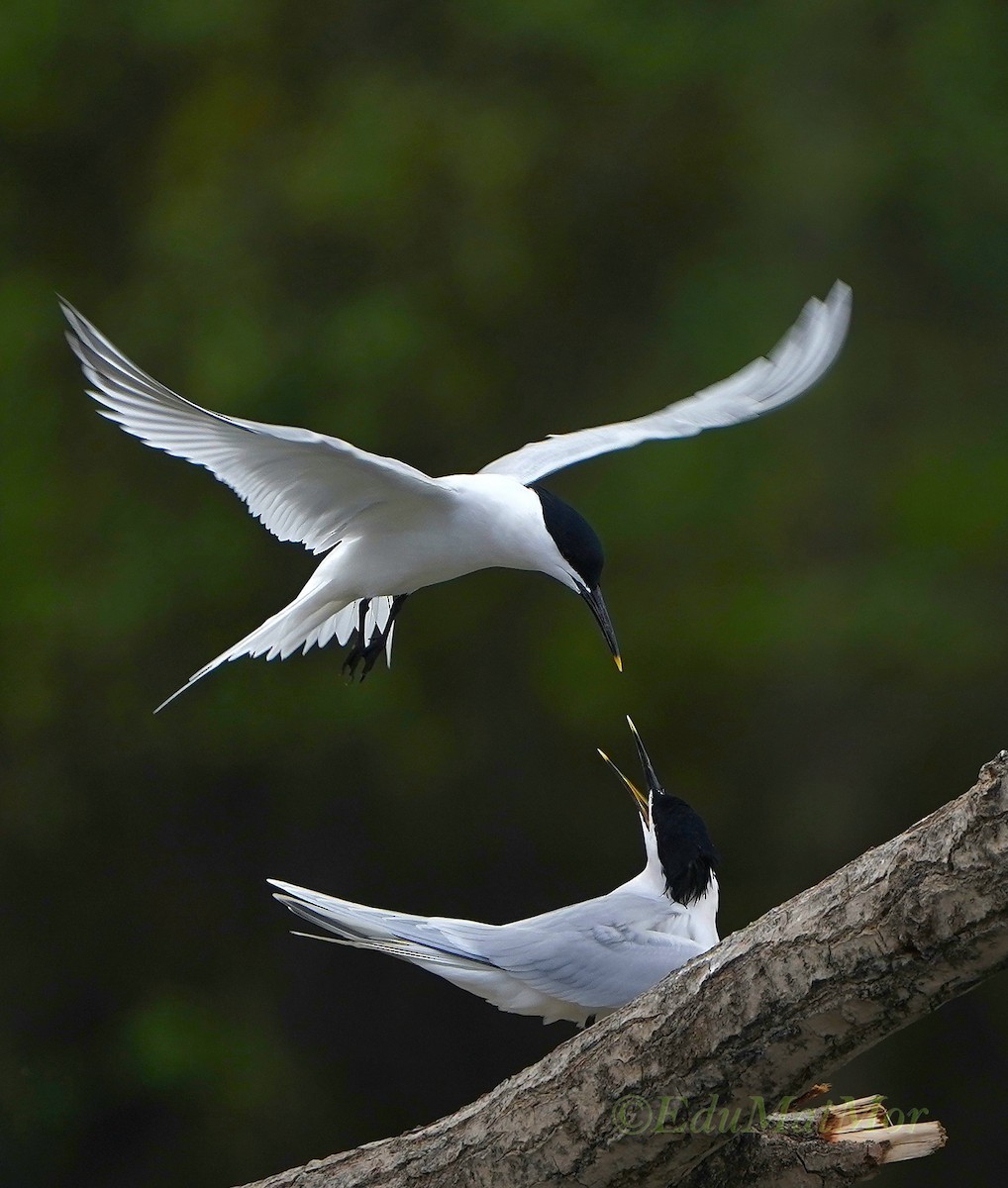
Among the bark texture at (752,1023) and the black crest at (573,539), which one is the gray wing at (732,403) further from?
the bark texture at (752,1023)

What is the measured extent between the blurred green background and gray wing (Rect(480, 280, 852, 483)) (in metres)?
2.62

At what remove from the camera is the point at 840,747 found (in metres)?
7.37

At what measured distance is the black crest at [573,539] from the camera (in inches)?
142

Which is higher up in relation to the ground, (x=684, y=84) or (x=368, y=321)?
(x=684, y=84)

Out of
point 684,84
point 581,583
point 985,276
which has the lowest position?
point 581,583

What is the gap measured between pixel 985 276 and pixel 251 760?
3985 millimetres

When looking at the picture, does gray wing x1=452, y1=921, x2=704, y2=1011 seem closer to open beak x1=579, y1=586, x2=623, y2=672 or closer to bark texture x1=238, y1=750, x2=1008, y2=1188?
bark texture x1=238, y1=750, x2=1008, y2=1188

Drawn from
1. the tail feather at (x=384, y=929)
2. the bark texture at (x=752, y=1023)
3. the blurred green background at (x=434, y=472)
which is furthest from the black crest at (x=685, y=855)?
the blurred green background at (x=434, y=472)

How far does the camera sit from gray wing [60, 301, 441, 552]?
3211mm

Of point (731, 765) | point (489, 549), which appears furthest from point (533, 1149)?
point (731, 765)

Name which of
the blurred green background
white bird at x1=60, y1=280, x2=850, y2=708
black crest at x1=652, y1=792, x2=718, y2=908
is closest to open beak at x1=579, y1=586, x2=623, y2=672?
white bird at x1=60, y1=280, x2=850, y2=708

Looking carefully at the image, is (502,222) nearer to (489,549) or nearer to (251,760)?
(251,760)

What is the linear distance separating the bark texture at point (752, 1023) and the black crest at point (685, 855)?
2.59 ft

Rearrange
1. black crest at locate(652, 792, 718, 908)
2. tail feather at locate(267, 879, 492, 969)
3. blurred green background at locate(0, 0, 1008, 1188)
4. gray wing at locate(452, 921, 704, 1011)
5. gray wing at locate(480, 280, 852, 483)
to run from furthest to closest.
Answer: blurred green background at locate(0, 0, 1008, 1188) < gray wing at locate(480, 280, 852, 483) < black crest at locate(652, 792, 718, 908) < gray wing at locate(452, 921, 704, 1011) < tail feather at locate(267, 879, 492, 969)
